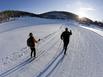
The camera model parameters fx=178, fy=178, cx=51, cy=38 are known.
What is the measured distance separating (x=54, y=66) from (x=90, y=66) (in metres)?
2.29

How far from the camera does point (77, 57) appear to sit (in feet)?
42.7

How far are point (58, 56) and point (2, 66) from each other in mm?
4316

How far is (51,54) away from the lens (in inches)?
533

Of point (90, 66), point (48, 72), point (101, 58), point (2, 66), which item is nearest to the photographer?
point (48, 72)

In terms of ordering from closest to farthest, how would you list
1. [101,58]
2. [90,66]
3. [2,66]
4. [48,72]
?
[48,72] < [2,66] < [90,66] < [101,58]

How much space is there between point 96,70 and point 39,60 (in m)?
3.68

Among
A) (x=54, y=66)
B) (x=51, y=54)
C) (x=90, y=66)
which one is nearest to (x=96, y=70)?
(x=90, y=66)

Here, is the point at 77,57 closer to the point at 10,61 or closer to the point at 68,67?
the point at 68,67

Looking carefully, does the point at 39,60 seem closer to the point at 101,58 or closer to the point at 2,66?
the point at 2,66

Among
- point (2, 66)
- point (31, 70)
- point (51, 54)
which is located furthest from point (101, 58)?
point (2, 66)

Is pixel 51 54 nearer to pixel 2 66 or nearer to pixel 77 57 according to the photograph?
pixel 77 57

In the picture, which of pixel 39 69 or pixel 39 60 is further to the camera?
pixel 39 60

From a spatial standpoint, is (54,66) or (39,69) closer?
(39,69)

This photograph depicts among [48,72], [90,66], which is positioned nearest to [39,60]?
[48,72]
